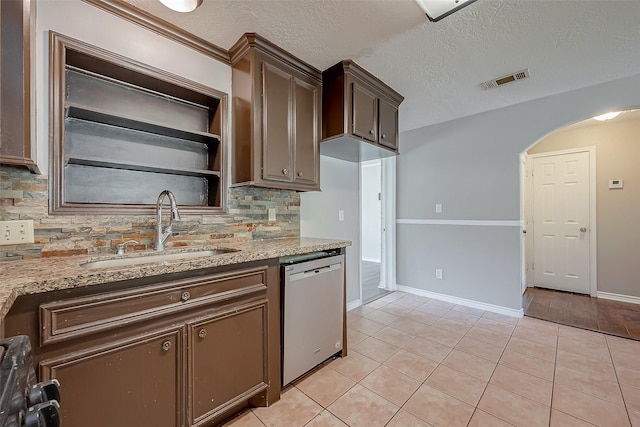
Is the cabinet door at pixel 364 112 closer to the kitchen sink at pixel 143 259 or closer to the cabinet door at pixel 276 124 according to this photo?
the cabinet door at pixel 276 124

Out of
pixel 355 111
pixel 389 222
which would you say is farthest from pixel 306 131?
pixel 389 222

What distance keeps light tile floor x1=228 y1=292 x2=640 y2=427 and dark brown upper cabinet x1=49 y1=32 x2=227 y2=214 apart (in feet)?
4.92

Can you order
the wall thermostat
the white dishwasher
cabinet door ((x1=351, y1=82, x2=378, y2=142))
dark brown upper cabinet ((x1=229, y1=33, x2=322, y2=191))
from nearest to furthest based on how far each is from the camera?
the white dishwasher < dark brown upper cabinet ((x1=229, y1=33, x2=322, y2=191)) < cabinet door ((x1=351, y1=82, x2=378, y2=142)) < the wall thermostat

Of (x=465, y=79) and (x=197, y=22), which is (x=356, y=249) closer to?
(x=465, y=79)

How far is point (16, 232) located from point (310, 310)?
5.22 ft

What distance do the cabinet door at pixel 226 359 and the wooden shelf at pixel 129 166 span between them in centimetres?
97

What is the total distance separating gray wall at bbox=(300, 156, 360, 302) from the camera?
9.06 feet

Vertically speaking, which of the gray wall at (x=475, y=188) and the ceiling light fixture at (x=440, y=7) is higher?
the ceiling light fixture at (x=440, y=7)

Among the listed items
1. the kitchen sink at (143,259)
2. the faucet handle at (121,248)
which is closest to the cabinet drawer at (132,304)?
the kitchen sink at (143,259)

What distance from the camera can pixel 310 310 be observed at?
6.08 feet

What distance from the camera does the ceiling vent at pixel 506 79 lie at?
7.64ft

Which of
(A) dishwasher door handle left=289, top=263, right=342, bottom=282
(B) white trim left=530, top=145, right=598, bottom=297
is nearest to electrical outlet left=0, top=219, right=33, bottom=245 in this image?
(A) dishwasher door handle left=289, top=263, right=342, bottom=282

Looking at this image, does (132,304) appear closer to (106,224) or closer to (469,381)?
(106,224)

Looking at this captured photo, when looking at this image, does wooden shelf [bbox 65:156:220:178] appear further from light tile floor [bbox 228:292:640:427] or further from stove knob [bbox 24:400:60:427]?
light tile floor [bbox 228:292:640:427]
